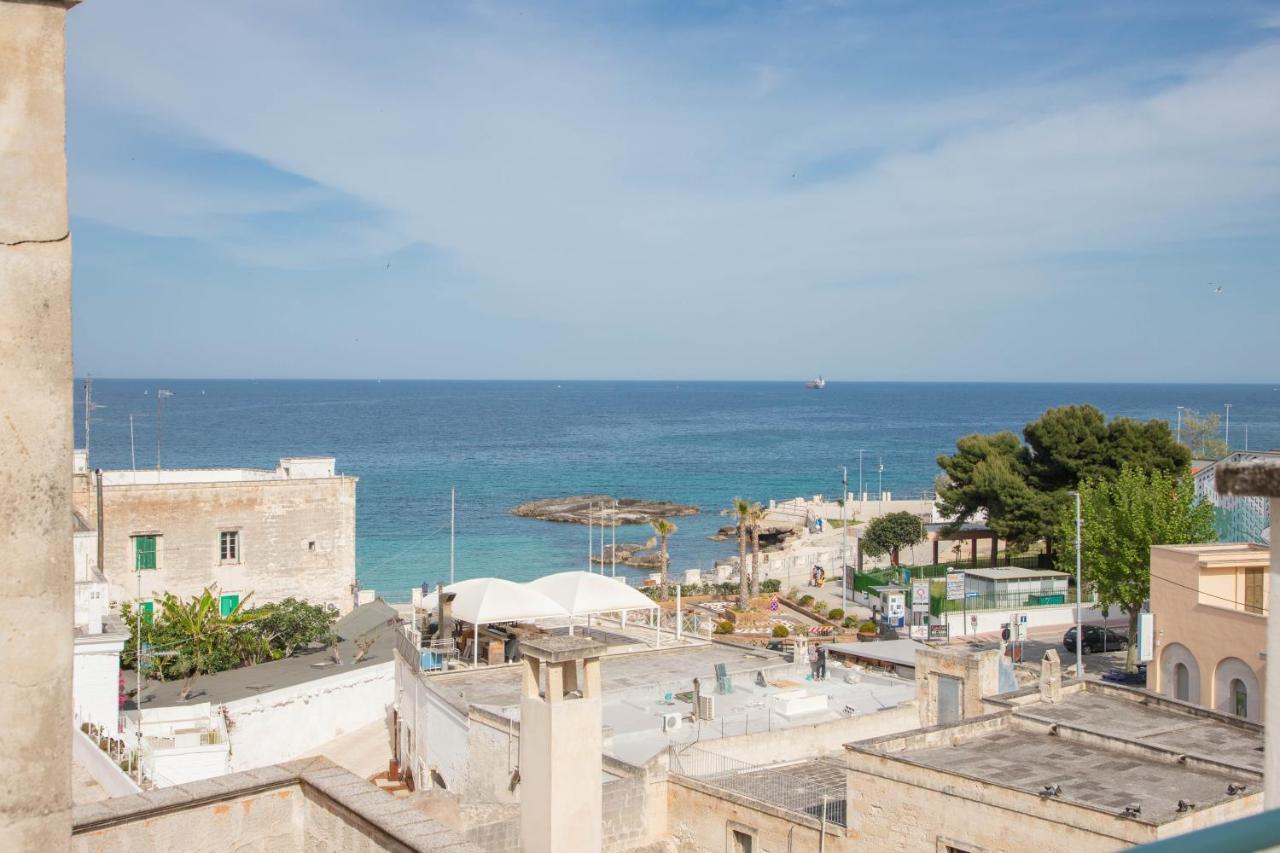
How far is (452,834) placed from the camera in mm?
5773

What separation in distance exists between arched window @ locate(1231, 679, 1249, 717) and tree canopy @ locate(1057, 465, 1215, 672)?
6.84m

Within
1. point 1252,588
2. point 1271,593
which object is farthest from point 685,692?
point 1271,593

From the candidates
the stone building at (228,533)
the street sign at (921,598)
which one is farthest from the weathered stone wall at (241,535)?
the street sign at (921,598)

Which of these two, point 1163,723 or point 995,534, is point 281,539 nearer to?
point 1163,723

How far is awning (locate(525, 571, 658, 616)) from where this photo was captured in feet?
91.0

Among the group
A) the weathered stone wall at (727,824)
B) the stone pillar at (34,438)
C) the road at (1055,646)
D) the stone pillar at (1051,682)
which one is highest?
the stone pillar at (34,438)

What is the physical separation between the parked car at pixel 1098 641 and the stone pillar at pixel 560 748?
24.0 meters

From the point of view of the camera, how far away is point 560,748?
533 inches

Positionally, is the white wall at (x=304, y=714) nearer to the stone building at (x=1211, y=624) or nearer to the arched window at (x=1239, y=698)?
the stone building at (x=1211, y=624)

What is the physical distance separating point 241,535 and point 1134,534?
84.5ft

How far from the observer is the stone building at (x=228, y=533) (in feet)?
102

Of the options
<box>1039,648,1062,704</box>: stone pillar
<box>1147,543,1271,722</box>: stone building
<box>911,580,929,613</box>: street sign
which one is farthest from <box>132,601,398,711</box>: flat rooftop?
<box>1147,543,1271,722</box>: stone building

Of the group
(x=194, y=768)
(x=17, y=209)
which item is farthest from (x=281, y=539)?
(x=17, y=209)

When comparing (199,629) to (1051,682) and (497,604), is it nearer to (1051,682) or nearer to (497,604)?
(497,604)
